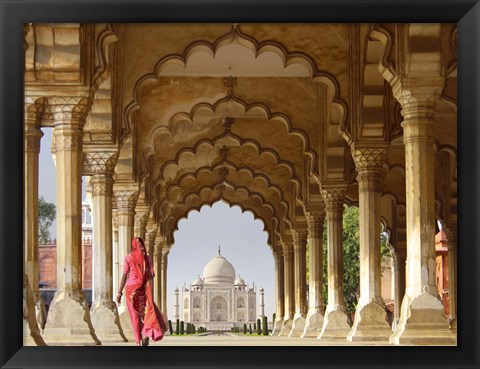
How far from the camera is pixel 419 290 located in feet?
50.8

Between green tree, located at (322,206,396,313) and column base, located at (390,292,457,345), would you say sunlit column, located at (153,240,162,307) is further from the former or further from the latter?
column base, located at (390,292,457,345)

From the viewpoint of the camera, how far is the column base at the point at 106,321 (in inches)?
819

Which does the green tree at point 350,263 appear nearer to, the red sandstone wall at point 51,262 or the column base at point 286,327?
the column base at point 286,327

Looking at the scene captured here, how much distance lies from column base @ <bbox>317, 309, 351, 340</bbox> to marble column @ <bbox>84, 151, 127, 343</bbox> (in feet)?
15.0

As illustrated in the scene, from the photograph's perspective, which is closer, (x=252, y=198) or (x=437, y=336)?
(x=437, y=336)

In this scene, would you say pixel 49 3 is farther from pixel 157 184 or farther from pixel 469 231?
pixel 157 184

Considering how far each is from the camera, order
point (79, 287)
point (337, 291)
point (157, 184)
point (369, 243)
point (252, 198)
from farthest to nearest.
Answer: point (252, 198) < point (157, 184) < point (337, 291) < point (369, 243) < point (79, 287)

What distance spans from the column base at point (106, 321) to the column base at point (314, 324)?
7.10 metres

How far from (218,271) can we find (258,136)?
72.5m

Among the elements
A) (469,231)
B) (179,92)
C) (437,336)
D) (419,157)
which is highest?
(179,92)

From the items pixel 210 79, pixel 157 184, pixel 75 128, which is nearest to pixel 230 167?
pixel 157 184

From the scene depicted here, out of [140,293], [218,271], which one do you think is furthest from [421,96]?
[218,271]

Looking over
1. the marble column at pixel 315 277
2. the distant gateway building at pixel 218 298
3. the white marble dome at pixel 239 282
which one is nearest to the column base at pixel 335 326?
the marble column at pixel 315 277

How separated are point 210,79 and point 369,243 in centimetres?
636
